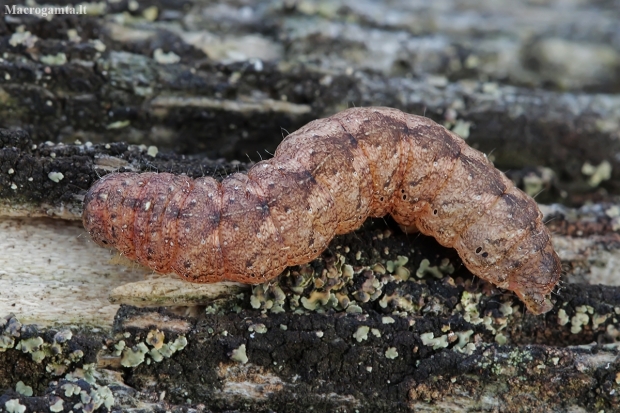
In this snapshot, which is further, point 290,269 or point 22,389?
point 290,269

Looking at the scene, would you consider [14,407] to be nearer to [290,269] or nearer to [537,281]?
[290,269]

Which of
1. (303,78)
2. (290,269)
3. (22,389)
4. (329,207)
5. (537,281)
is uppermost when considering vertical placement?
(303,78)

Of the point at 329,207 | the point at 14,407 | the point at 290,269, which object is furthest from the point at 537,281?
the point at 14,407

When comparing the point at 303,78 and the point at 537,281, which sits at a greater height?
the point at 303,78

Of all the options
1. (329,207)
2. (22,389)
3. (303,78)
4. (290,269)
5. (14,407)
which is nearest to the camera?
(14,407)

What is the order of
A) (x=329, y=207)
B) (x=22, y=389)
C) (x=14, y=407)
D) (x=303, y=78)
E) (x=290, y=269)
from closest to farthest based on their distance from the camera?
(x=14, y=407) → (x=22, y=389) → (x=329, y=207) → (x=290, y=269) → (x=303, y=78)

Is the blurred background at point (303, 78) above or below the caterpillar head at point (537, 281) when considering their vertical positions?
above

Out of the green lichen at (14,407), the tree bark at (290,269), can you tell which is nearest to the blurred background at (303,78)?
the tree bark at (290,269)

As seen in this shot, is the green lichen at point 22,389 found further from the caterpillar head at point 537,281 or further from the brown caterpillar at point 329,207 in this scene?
the caterpillar head at point 537,281

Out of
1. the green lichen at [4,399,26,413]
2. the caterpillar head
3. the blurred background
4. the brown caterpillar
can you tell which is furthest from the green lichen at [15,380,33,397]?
the caterpillar head
